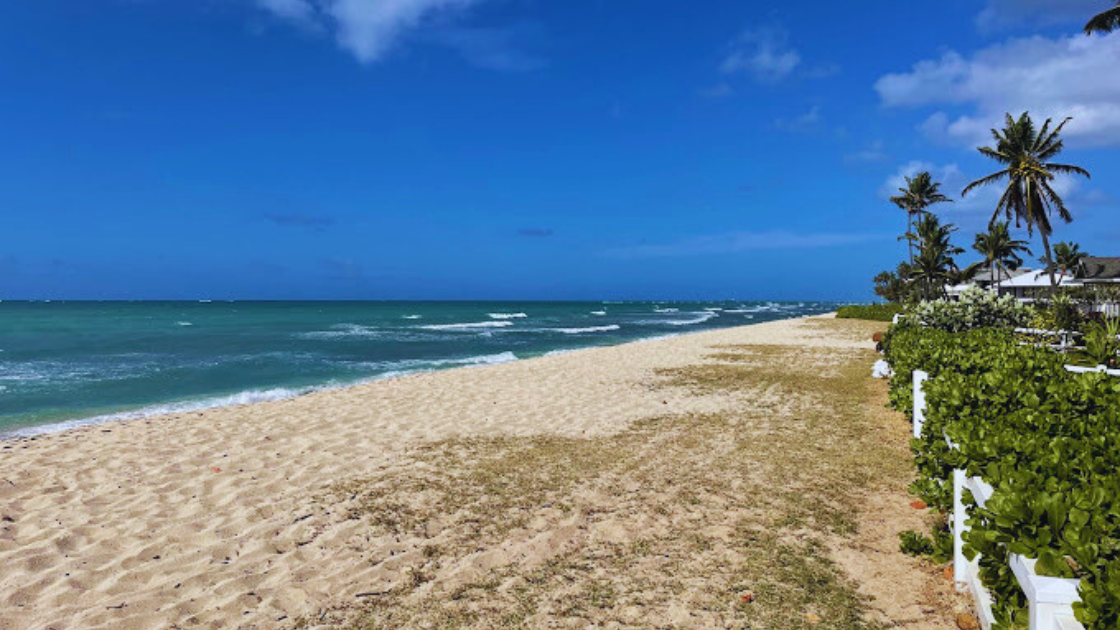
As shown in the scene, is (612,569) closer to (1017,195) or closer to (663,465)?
(663,465)

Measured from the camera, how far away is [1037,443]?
332cm

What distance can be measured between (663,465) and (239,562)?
16.4ft

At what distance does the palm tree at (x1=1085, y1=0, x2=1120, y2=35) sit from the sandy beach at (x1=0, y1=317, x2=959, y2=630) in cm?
1999

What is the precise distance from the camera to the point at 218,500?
6.84 metres

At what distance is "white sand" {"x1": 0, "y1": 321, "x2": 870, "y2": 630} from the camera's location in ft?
15.2

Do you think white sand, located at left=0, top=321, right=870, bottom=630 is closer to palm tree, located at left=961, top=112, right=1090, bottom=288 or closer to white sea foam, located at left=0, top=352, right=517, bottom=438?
white sea foam, located at left=0, top=352, right=517, bottom=438

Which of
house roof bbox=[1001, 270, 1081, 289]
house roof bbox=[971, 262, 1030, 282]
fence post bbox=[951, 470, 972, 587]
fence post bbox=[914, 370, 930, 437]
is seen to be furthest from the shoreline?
house roof bbox=[971, 262, 1030, 282]

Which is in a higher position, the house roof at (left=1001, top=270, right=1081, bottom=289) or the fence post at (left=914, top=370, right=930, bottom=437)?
the house roof at (left=1001, top=270, right=1081, bottom=289)

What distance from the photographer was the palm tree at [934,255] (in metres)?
45.5

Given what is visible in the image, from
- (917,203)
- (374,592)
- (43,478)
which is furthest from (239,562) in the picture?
(917,203)

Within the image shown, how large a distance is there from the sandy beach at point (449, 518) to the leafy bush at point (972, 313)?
23.8ft

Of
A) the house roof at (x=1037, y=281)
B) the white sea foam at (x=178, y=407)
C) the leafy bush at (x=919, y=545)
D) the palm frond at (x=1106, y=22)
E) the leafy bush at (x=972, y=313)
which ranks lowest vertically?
the white sea foam at (x=178, y=407)

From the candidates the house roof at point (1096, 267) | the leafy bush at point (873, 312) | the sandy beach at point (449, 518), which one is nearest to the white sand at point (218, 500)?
the sandy beach at point (449, 518)

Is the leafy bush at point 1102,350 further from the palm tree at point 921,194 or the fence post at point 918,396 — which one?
the palm tree at point 921,194
